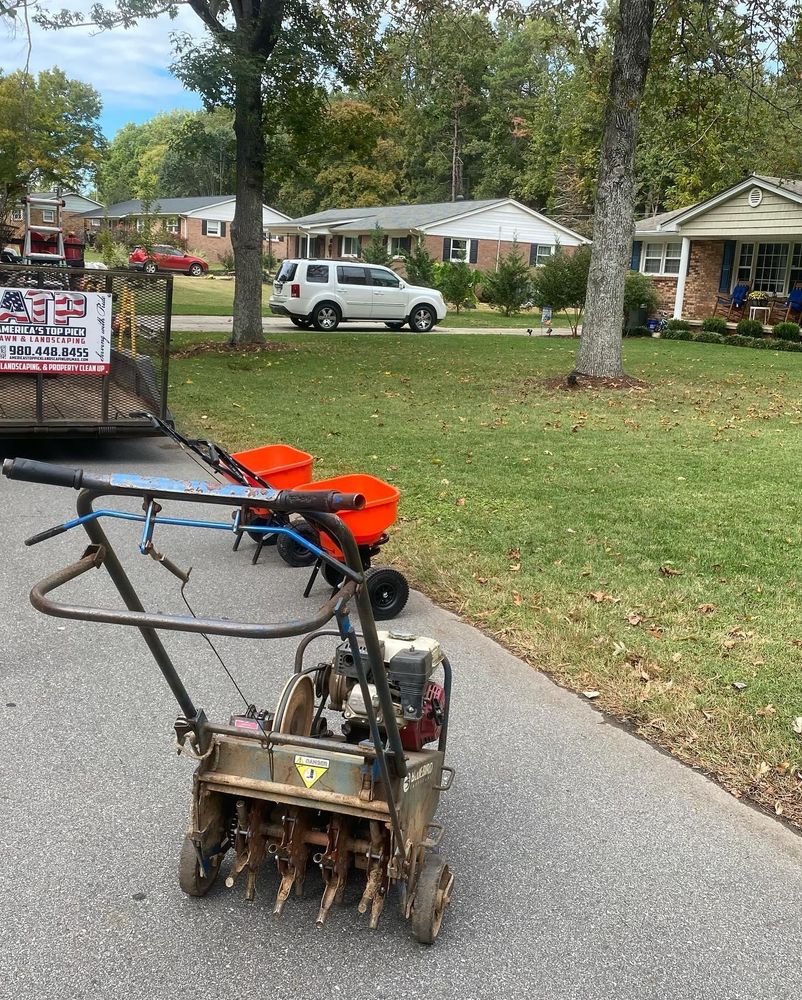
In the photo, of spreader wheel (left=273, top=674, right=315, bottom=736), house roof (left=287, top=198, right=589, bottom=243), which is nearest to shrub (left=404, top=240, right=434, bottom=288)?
house roof (left=287, top=198, right=589, bottom=243)

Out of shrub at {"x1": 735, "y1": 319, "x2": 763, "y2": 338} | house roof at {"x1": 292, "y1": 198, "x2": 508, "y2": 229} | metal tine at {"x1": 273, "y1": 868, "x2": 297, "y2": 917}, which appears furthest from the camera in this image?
house roof at {"x1": 292, "y1": 198, "x2": 508, "y2": 229}

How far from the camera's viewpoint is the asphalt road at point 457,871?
8.81ft

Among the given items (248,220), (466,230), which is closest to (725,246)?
(248,220)

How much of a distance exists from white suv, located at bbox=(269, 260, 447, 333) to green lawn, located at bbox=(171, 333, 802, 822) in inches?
363

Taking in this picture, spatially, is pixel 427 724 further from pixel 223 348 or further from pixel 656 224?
pixel 656 224

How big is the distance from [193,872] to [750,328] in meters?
25.4

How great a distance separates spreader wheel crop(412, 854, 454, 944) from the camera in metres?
2.74

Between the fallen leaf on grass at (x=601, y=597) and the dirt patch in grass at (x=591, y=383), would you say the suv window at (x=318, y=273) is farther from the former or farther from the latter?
the fallen leaf on grass at (x=601, y=597)

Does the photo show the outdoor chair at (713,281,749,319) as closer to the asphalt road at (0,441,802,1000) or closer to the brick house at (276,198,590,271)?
the brick house at (276,198,590,271)

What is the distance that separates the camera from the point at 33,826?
10.9 ft

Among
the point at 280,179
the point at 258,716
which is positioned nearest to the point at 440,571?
the point at 258,716

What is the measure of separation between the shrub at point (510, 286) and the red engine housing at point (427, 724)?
31.0 meters

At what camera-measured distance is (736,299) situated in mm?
28297

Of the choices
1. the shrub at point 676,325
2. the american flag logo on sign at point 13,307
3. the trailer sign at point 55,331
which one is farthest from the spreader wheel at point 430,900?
the shrub at point 676,325
